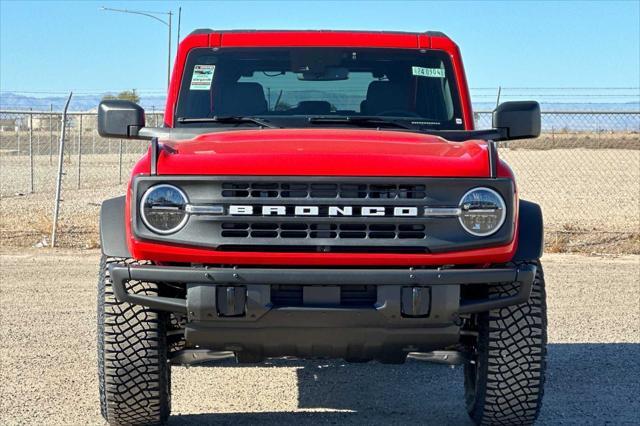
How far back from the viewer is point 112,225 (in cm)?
502

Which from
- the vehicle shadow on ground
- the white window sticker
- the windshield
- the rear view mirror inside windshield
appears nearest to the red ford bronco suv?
the vehicle shadow on ground

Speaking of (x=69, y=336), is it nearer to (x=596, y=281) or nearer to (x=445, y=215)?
(x=445, y=215)

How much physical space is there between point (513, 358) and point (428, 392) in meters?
1.57

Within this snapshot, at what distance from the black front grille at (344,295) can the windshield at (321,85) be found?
64.1 inches

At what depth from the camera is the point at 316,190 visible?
466 centimetres

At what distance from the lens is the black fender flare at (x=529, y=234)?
489 centimetres

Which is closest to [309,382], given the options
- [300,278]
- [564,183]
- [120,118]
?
[120,118]

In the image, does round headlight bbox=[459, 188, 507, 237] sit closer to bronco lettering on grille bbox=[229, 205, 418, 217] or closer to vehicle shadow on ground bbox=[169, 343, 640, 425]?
bronco lettering on grille bbox=[229, 205, 418, 217]

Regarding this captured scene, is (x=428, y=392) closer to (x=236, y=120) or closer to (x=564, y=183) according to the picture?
(x=236, y=120)

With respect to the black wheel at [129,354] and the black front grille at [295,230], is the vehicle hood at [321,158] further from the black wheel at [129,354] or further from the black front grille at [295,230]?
the black wheel at [129,354]

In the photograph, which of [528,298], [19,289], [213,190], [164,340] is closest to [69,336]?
[19,289]

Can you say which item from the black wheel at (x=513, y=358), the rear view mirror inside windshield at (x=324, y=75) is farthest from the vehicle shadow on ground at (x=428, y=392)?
the rear view mirror inside windshield at (x=324, y=75)

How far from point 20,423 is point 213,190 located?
74.5 inches

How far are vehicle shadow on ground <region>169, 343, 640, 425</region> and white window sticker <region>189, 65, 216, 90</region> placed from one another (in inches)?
72.1
